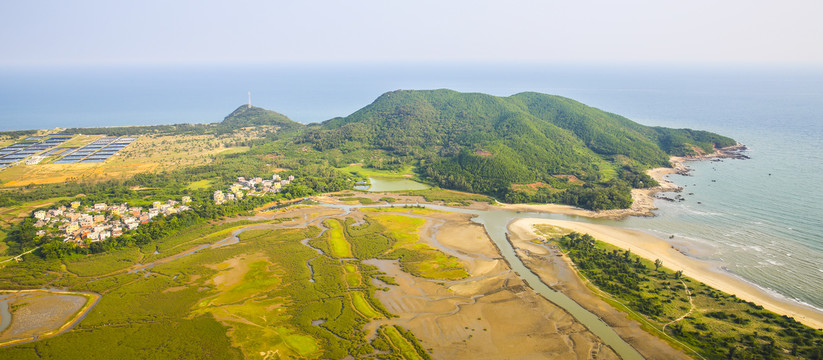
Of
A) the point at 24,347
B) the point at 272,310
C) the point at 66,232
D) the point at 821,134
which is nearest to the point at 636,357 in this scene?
the point at 272,310

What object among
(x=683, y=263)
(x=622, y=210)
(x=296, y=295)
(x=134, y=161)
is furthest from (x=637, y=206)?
(x=134, y=161)

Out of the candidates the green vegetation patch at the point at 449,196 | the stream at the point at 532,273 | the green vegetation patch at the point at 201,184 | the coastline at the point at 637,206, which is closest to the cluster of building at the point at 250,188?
the green vegetation patch at the point at 201,184

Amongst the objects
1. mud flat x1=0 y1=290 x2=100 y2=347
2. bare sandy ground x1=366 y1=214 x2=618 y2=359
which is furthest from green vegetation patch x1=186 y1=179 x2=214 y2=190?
bare sandy ground x1=366 y1=214 x2=618 y2=359

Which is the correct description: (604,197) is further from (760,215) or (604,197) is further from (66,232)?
(66,232)

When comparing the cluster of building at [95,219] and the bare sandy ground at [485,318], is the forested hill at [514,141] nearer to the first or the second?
the bare sandy ground at [485,318]

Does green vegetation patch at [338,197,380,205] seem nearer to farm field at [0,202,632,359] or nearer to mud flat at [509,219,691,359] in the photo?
farm field at [0,202,632,359]

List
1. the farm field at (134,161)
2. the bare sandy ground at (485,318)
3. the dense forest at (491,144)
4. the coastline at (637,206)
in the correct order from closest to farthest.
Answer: the bare sandy ground at (485,318)
the coastline at (637,206)
the dense forest at (491,144)
the farm field at (134,161)

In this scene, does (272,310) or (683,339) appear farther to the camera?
(272,310)
